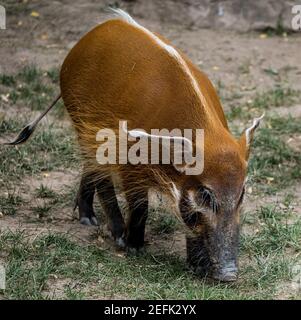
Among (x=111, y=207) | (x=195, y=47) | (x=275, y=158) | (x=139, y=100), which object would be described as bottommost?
(x=195, y=47)

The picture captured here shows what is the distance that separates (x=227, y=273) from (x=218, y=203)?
1.43 feet

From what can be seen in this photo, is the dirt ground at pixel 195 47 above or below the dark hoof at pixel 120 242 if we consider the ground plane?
below

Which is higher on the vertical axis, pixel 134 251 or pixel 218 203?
pixel 218 203

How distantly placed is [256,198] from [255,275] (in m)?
1.52

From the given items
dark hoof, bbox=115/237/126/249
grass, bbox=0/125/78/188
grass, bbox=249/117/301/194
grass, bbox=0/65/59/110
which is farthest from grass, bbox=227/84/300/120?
dark hoof, bbox=115/237/126/249

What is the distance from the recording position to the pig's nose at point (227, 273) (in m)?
5.11

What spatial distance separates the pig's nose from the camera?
5.11 metres

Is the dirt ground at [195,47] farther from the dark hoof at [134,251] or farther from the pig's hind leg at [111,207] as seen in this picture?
the dark hoof at [134,251]

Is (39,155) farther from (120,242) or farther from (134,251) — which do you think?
(134,251)

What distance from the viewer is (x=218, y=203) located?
5051 millimetres

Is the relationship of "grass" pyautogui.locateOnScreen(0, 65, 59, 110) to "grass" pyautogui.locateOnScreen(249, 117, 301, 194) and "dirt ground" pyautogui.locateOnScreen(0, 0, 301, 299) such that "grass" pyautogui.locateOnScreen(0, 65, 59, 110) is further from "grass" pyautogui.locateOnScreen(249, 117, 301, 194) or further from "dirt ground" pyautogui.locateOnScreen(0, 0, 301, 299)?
"grass" pyautogui.locateOnScreen(249, 117, 301, 194)

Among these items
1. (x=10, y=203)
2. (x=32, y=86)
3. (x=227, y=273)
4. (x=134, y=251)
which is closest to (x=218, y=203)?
(x=227, y=273)

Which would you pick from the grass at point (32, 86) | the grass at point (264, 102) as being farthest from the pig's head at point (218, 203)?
the grass at point (32, 86)
